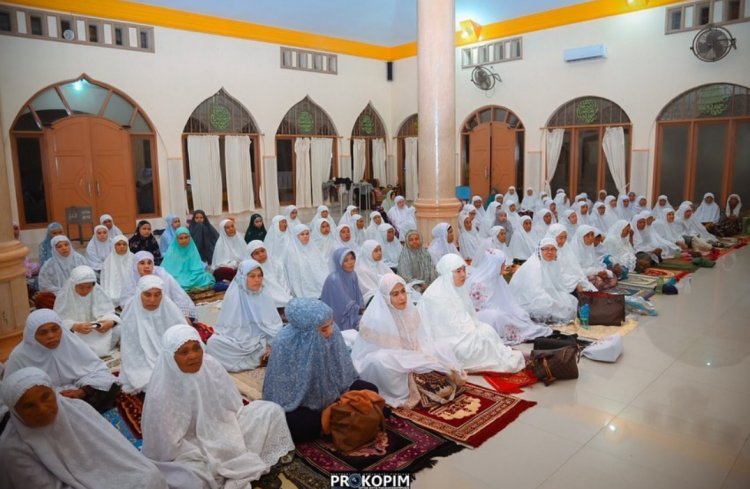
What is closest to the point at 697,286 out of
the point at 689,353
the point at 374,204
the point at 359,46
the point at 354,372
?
the point at 689,353

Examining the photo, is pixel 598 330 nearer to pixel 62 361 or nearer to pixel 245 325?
pixel 245 325

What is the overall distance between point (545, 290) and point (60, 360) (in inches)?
149

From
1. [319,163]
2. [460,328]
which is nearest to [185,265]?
[460,328]

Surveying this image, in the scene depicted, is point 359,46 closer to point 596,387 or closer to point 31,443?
point 596,387

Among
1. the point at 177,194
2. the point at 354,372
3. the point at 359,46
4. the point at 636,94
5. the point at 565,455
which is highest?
the point at 359,46

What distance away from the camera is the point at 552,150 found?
11336mm

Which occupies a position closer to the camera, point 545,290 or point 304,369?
point 304,369

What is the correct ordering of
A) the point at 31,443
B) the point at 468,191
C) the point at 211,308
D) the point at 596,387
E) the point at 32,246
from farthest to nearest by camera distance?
the point at 468,191 < the point at 32,246 < the point at 211,308 < the point at 596,387 < the point at 31,443

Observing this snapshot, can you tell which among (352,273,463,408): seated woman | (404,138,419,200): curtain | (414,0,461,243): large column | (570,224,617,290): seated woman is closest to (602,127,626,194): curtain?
(404,138,419,200): curtain

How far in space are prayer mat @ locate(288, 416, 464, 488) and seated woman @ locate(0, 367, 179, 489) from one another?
27.7 inches

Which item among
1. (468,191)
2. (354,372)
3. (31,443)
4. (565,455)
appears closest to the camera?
(31,443)

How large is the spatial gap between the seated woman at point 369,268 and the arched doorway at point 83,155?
615 centimetres

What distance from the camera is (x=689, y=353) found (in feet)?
13.6

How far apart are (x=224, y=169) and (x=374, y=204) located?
3.61 meters
